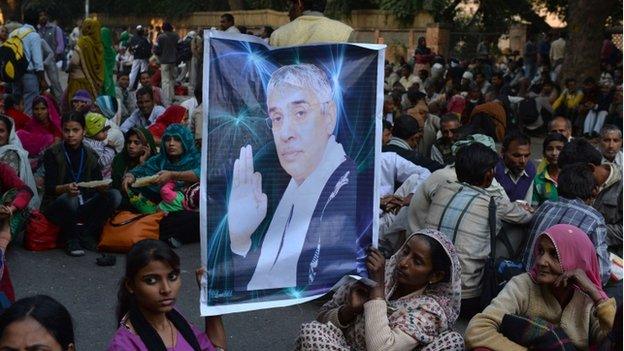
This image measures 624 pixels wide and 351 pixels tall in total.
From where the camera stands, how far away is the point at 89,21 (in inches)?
476

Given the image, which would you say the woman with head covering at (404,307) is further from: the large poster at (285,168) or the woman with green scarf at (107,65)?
the woman with green scarf at (107,65)

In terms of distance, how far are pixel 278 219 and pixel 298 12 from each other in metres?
1.88

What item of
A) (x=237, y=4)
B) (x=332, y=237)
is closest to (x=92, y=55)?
(x=332, y=237)

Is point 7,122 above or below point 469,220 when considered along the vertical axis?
above

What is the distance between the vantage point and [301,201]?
388 cm

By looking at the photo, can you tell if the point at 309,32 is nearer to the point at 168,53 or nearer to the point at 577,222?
the point at 577,222

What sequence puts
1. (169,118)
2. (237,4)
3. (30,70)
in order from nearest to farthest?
(169,118) → (30,70) → (237,4)

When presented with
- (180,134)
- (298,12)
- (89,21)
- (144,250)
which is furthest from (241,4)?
(144,250)

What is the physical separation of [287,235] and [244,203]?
0.24 metres

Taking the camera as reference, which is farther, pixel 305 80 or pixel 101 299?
pixel 101 299

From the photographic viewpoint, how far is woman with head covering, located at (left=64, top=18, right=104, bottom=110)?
37.6 ft

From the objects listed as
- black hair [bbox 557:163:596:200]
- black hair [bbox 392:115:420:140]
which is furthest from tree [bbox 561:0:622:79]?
black hair [bbox 557:163:596:200]

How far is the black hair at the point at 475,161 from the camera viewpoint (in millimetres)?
5391

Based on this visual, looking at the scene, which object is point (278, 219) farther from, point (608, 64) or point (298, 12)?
point (608, 64)
